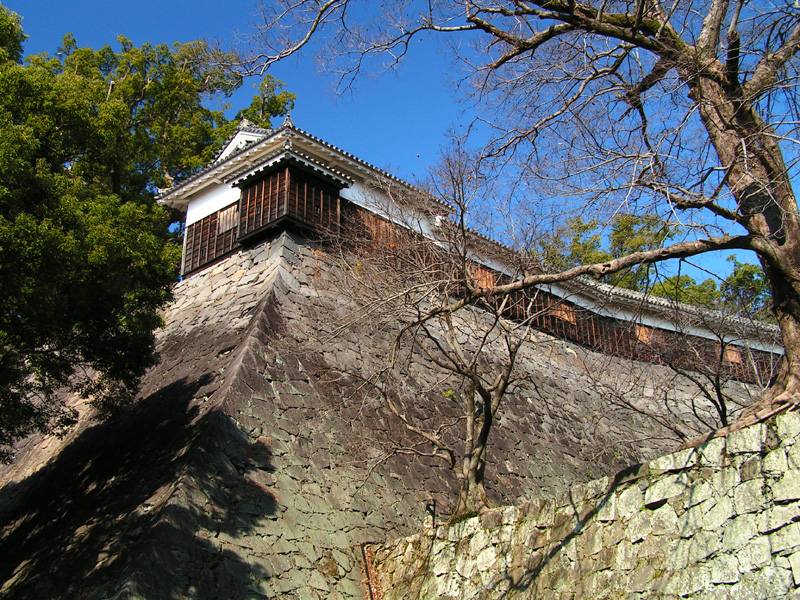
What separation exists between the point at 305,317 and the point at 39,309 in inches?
189

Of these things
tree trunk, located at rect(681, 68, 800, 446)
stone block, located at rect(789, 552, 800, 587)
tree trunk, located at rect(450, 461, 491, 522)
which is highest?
tree trunk, located at rect(681, 68, 800, 446)

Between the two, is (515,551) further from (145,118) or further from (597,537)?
(145,118)

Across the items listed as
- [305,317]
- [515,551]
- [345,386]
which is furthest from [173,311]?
[515,551]

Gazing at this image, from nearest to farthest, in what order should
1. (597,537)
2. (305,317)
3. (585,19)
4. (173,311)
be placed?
(597,537), (585,19), (305,317), (173,311)

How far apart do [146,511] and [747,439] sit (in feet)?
20.2

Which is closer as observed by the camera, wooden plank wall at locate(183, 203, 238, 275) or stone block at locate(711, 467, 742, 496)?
stone block at locate(711, 467, 742, 496)

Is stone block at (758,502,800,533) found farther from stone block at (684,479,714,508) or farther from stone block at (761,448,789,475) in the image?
stone block at (684,479,714,508)

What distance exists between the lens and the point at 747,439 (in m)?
4.93

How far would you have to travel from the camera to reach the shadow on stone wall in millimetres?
6883

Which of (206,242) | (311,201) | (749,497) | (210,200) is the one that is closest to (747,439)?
(749,497)

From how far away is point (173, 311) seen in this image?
1389 cm

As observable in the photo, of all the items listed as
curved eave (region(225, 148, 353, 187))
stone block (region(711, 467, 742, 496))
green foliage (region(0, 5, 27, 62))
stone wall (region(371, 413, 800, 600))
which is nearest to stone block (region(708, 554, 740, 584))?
stone wall (region(371, 413, 800, 600))

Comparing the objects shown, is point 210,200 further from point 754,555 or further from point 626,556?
point 754,555

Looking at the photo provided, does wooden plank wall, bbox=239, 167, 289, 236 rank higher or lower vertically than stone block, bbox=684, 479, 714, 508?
higher
